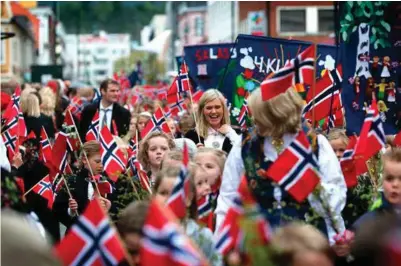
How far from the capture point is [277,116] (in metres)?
7.92

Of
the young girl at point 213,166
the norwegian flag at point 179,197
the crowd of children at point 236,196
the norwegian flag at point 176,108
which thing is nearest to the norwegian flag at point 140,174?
the crowd of children at point 236,196

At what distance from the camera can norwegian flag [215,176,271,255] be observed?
18.8ft

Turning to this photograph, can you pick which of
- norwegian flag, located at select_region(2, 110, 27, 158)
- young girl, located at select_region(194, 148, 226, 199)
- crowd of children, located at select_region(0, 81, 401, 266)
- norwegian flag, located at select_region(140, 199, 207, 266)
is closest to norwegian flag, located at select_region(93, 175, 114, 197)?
crowd of children, located at select_region(0, 81, 401, 266)

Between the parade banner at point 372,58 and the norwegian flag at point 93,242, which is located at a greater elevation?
the parade banner at point 372,58

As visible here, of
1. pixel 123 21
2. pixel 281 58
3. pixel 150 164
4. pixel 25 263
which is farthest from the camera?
pixel 123 21

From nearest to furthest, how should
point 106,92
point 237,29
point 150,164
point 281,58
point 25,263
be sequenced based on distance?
point 25,263 < point 150,164 < point 281,58 < point 106,92 < point 237,29

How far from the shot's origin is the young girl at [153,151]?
34.0ft

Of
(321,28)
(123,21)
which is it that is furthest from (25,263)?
(123,21)

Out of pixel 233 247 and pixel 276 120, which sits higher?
pixel 276 120

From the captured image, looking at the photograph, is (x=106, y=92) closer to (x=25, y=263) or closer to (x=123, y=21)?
(x=25, y=263)

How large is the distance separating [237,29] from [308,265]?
237 ft

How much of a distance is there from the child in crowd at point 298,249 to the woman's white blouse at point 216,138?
18.4ft

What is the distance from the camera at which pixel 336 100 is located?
13102 millimetres

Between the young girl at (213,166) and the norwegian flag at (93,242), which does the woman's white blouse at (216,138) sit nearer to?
the young girl at (213,166)
